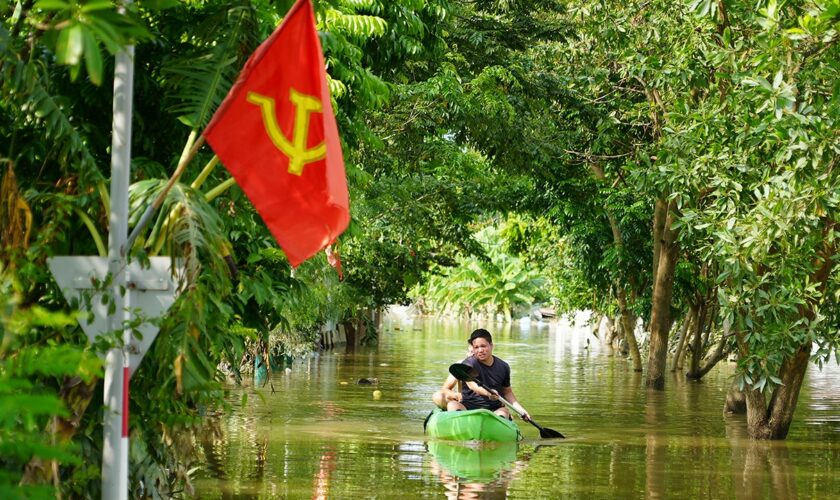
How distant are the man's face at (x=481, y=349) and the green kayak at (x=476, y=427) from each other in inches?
35.1

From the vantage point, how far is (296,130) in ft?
22.9

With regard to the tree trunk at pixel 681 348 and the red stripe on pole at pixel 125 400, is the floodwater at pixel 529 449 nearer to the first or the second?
the red stripe on pole at pixel 125 400

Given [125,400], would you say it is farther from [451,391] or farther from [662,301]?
[662,301]

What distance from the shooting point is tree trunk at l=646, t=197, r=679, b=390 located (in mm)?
28141

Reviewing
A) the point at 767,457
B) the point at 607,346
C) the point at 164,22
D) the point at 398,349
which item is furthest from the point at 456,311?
the point at 164,22

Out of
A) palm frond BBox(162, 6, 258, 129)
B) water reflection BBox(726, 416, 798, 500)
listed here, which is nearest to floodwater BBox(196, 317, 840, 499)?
water reflection BBox(726, 416, 798, 500)

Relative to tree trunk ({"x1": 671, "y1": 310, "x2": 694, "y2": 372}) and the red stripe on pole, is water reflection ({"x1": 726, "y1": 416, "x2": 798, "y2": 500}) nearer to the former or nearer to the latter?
the red stripe on pole

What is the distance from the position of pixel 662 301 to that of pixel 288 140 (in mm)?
22844

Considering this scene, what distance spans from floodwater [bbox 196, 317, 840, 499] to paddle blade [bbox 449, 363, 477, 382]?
100cm

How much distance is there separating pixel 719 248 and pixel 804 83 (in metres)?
2.72

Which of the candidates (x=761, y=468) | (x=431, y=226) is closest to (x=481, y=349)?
(x=761, y=468)

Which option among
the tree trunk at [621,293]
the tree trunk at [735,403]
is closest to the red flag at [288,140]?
the tree trunk at [735,403]

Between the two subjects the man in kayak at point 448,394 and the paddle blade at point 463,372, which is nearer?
the paddle blade at point 463,372

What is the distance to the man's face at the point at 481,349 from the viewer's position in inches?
698
